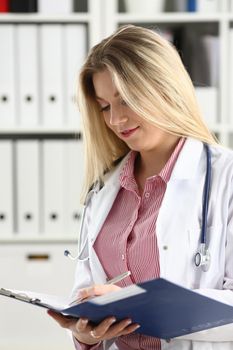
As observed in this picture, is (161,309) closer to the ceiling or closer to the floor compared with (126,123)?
closer to the floor

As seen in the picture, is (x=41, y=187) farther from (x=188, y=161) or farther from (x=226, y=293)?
(x=226, y=293)

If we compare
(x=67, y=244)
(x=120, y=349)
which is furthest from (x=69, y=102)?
(x=120, y=349)

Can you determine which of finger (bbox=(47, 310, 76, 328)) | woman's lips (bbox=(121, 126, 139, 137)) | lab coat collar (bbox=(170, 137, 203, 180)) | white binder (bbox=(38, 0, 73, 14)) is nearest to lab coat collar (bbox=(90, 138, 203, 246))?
lab coat collar (bbox=(170, 137, 203, 180))

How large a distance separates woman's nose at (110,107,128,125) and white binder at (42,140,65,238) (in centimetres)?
113

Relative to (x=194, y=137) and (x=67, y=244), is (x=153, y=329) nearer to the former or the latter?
(x=194, y=137)

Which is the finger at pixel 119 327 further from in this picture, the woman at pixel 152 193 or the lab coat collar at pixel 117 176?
the lab coat collar at pixel 117 176

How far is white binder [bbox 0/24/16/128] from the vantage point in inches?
108

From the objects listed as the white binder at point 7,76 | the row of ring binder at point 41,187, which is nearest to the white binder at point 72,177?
the row of ring binder at point 41,187

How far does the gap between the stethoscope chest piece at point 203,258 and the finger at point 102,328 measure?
213mm

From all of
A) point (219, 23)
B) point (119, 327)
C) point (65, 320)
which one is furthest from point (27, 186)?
point (119, 327)

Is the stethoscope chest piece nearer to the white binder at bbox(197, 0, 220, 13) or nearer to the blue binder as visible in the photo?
the blue binder

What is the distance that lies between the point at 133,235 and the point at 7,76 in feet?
4.22

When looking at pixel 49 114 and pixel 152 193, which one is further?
pixel 49 114

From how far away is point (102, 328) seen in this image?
147 centimetres
